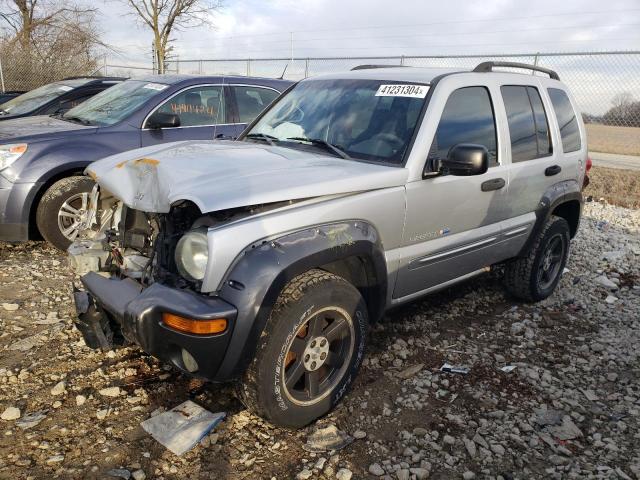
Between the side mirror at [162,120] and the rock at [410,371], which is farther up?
the side mirror at [162,120]

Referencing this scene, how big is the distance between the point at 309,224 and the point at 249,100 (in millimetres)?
4252

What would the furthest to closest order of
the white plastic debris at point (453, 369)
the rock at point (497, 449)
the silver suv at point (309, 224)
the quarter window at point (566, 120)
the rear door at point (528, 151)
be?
the quarter window at point (566, 120)
the rear door at point (528, 151)
the white plastic debris at point (453, 369)
the rock at point (497, 449)
the silver suv at point (309, 224)

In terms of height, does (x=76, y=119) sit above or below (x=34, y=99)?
below

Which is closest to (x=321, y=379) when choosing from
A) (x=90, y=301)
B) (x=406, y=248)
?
(x=406, y=248)

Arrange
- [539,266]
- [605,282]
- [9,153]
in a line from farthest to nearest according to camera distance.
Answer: [605,282] < [9,153] < [539,266]

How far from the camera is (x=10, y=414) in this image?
279 cm

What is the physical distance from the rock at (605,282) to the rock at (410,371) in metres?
2.96

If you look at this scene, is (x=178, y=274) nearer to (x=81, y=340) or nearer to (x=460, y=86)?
(x=81, y=340)

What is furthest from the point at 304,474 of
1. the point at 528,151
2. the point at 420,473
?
the point at 528,151

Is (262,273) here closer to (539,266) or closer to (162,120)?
(539,266)

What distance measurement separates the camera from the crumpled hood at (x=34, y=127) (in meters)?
5.10

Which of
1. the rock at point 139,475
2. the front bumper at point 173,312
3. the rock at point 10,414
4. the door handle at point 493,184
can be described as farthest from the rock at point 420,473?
the rock at point 10,414

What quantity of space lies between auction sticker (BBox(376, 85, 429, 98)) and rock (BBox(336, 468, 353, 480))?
2.28 metres

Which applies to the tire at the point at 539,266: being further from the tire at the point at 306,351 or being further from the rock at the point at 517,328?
the tire at the point at 306,351
